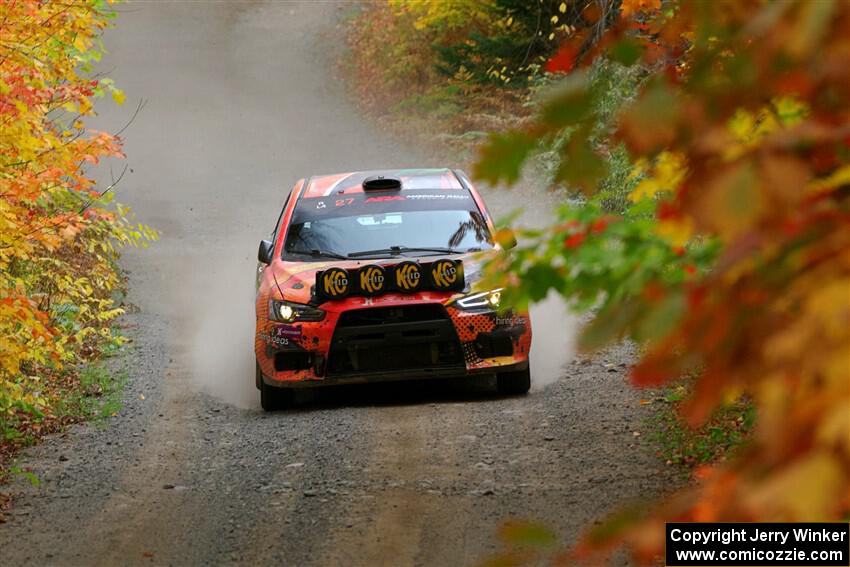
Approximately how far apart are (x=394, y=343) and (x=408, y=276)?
571 millimetres

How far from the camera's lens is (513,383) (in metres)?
10.6

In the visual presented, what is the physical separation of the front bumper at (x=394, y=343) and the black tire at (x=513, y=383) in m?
0.35

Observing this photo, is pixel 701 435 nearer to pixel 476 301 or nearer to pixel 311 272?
pixel 476 301

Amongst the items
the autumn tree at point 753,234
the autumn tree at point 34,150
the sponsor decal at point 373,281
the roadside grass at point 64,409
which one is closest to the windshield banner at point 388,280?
the sponsor decal at point 373,281

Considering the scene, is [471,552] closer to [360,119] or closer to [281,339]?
[281,339]

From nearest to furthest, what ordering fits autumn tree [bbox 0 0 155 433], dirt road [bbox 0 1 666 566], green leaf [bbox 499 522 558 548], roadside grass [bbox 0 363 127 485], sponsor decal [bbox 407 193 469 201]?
green leaf [bbox 499 522 558 548]
dirt road [bbox 0 1 666 566]
autumn tree [bbox 0 0 155 433]
roadside grass [bbox 0 363 127 485]
sponsor decal [bbox 407 193 469 201]

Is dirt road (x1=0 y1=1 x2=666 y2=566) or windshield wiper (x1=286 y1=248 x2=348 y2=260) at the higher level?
windshield wiper (x1=286 y1=248 x2=348 y2=260)

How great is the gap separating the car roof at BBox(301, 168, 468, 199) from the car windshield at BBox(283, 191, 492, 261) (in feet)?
1.04

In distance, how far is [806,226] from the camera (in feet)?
6.49

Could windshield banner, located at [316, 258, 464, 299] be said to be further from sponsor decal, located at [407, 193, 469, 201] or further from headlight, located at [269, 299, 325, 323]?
sponsor decal, located at [407, 193, 469, 201]

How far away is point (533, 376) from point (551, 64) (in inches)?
320

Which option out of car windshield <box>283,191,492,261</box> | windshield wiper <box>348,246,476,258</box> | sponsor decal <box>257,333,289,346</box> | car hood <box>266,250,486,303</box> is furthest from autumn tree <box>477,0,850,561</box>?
car windshield <box>283,191,492,261</box>

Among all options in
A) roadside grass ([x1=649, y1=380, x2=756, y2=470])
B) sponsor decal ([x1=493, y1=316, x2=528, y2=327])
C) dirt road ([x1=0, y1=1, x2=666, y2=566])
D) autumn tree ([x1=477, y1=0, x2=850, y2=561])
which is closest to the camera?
autumn tree ([x1=477, y1=0, x2=850, y2=561])

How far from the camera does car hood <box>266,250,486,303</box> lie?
33.2 feet
